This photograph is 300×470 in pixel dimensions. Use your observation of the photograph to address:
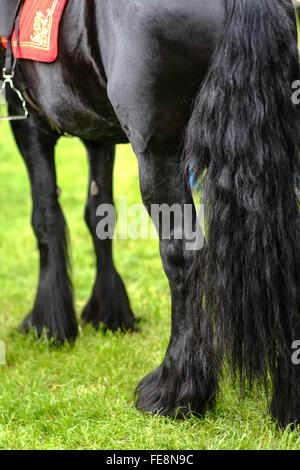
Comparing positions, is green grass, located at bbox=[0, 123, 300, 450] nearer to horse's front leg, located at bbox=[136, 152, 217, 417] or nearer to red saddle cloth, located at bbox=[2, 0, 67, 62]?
horse's front leg, located at bbox=[136, 152, 217, 417]

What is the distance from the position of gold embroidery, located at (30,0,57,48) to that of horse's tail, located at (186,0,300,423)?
772 millimetres

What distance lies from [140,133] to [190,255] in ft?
1.61

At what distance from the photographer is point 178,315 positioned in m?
2.46

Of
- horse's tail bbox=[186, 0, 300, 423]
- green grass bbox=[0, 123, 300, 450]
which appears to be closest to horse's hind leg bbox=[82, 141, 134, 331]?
green grass bbox=[0, 123, 300, 450]

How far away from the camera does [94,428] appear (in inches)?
97.4

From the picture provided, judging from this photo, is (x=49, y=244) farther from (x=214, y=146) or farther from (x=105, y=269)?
(x=214, y=146)

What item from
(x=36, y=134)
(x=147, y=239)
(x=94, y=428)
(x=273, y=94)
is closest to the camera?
(x=273, y=94)

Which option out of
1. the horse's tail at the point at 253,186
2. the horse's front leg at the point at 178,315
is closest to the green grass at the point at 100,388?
the horse's front leg at the point at 178,315

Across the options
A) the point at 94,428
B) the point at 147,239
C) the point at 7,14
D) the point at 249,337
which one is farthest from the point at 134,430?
the point at 147,239

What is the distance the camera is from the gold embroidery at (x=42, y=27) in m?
2.45

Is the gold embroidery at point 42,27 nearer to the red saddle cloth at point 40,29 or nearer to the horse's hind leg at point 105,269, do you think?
the red saddle cloth at point 40,29

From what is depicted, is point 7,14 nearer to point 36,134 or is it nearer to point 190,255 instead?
point 36,134

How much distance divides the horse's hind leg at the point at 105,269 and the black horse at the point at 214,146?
3.52 feet

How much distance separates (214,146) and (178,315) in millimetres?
748
